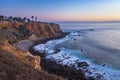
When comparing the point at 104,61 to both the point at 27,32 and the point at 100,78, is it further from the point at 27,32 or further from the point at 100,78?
the point at 27,32

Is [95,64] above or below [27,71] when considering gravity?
below

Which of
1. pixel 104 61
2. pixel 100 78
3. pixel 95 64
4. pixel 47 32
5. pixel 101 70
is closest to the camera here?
pixel 100 78

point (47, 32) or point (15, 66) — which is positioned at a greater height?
point (15, 66)

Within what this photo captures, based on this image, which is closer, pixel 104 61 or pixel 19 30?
pixel 104 61

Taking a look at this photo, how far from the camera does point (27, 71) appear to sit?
13.6m

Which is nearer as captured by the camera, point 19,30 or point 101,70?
point 101,70

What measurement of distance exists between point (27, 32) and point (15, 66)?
240ft

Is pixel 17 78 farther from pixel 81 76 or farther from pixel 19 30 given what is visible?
pixel 19 30

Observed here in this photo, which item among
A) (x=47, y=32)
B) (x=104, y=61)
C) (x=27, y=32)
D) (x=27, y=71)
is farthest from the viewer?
(x=47, y=32)

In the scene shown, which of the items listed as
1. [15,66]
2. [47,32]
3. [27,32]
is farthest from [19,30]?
[15,66]

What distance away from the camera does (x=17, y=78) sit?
1227 centimetres

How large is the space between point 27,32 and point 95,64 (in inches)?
2080

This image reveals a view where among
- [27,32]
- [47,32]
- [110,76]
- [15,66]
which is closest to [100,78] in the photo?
[110,76]

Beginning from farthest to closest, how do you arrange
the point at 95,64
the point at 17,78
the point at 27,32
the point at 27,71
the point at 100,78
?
1. the point at 27,32
2. the point at 95,64
3. the point at 100,78
4. the point at 27,71
5. the point at 17,78
